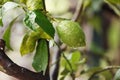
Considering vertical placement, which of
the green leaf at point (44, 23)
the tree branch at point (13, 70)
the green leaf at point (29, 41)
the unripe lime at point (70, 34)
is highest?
the green leaf at point (44, 23)

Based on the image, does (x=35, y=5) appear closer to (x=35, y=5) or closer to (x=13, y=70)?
(x=35, y=5)

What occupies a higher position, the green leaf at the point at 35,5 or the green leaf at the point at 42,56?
the green leaf at the point at 35,5

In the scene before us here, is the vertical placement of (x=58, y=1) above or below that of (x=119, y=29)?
above

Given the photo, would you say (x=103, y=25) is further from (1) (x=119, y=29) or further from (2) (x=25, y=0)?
(2) (x=25, y=0)

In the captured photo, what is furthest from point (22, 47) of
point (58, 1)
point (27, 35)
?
point (58, 1)

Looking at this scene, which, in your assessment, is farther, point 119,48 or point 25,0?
point 119,48

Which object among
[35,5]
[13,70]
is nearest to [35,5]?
[35,5]
